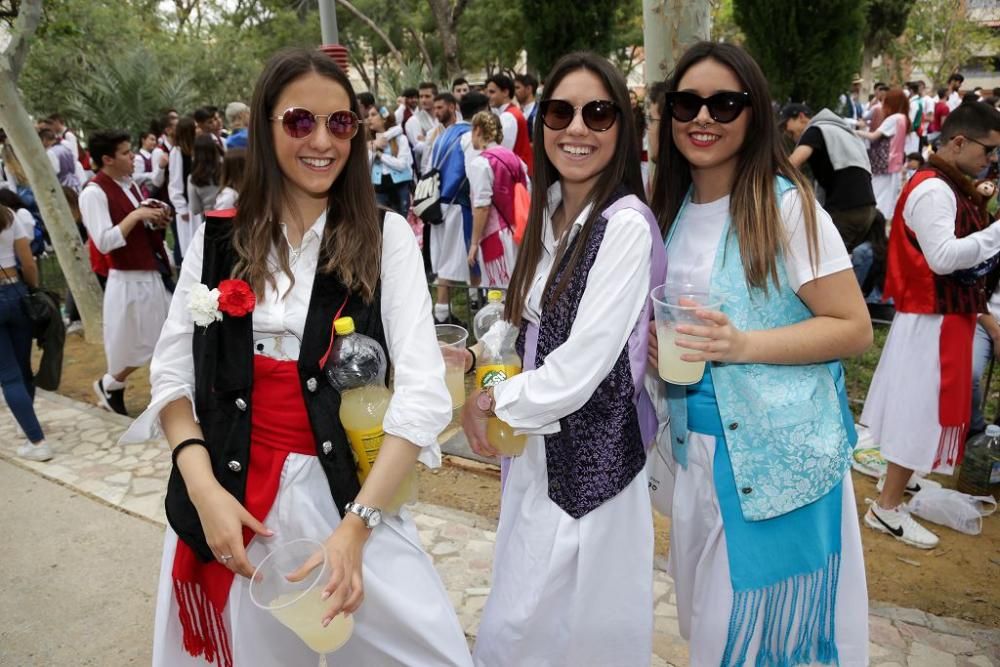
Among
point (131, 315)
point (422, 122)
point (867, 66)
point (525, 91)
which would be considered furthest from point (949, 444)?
point (867, 66)

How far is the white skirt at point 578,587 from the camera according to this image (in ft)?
6.67

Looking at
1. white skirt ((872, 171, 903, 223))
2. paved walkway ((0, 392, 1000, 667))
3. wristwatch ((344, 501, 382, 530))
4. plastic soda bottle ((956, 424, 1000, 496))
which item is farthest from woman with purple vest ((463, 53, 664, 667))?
white skirt ((872, 171, 903, 223))

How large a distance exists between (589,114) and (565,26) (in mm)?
12648

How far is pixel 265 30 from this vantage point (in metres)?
37.5

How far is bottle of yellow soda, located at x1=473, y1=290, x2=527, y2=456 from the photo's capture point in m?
2.17

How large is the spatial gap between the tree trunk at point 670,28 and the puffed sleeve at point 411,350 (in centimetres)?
226

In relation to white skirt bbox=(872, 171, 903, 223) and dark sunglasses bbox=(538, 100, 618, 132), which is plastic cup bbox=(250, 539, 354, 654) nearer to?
dark sunglasses bbox=(538, 100, 618, 132)

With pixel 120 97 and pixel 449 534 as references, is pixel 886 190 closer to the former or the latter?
pixel 449 534

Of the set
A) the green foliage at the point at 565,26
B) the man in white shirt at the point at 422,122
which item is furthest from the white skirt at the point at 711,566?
the green foliage at the point at 565,26

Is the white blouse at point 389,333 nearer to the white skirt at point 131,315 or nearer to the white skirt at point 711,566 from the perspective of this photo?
the white skirt at point 711,566

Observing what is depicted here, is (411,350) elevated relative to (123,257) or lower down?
elevated

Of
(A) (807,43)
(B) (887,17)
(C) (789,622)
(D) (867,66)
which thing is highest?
(B) (887,17)

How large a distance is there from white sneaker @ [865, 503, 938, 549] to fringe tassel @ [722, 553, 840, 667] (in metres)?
2.00

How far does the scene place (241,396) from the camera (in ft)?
6.14
